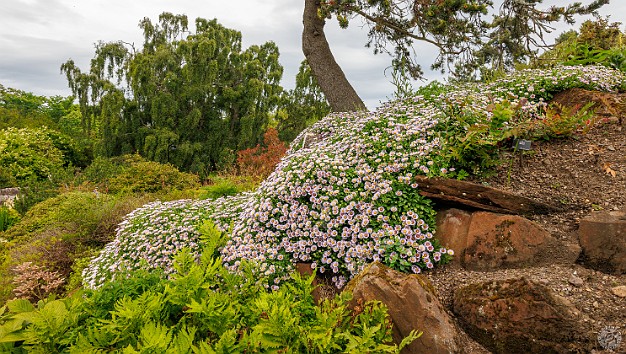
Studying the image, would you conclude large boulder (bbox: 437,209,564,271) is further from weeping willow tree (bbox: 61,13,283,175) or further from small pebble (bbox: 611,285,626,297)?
weeping willow tree (bbox: 61,13,283,175)

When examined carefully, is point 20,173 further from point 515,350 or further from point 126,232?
point 515,350

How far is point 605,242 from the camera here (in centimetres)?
306

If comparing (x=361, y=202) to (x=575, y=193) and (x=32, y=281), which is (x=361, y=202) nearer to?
(x=575, y=193)

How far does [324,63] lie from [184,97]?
606 cm

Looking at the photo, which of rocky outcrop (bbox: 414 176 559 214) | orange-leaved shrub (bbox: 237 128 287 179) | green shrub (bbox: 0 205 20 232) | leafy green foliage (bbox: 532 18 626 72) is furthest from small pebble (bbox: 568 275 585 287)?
green shrub (bbox: 0 205 20 232)

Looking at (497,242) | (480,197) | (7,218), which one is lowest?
(7,218)

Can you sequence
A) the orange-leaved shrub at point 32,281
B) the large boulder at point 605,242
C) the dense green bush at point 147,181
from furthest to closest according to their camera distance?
the dense green bush at point 147,181, the orange-leaved shrub at point 32,281, the large boulder at point 605,242

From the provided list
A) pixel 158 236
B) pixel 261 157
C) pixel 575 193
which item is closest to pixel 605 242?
pixel 575 193

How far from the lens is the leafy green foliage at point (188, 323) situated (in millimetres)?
2082

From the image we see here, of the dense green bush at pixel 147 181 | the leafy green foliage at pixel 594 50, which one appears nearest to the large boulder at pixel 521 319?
the leafy green foliage at pixel 594 50

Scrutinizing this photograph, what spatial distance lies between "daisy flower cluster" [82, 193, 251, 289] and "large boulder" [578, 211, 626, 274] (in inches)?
120

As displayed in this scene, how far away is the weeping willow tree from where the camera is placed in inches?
504

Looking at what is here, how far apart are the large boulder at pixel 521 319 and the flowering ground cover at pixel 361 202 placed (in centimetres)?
60

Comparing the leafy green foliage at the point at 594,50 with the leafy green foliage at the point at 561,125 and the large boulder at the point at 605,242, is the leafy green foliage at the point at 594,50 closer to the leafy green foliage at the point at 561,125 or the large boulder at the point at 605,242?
the leafy green foliage at the point at 561,125
